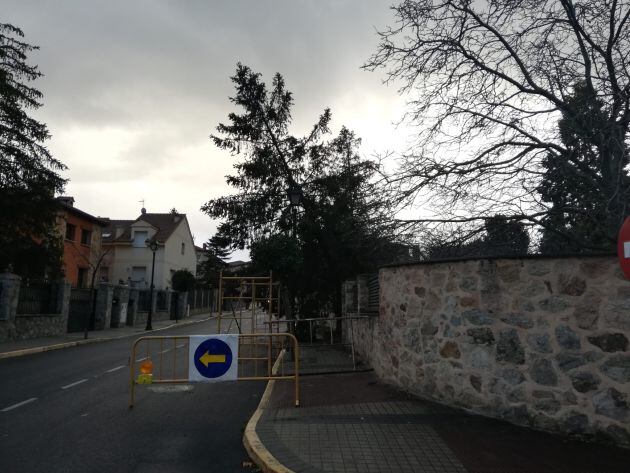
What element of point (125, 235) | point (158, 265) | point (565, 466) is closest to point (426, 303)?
point (565, 466)

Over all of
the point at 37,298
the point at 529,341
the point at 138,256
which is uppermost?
the point at 138,256

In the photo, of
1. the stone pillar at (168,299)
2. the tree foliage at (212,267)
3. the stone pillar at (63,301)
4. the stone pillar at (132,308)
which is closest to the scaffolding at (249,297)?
the stone pillar at (63,301)

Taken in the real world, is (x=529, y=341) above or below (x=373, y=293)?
below

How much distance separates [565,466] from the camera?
4629mm

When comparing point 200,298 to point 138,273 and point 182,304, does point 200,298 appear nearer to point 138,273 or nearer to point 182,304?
point 138,273

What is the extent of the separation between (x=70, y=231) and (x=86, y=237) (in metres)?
2.48

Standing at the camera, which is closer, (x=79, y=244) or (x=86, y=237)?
(x=79, y=244)

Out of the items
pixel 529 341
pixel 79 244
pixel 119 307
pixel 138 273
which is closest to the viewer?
pixel 529 341

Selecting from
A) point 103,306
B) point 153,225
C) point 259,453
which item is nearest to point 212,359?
point 259,453

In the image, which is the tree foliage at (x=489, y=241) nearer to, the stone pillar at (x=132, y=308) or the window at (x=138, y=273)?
the stone pillar at (x=132, y=308)

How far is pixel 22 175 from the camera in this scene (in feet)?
67.7

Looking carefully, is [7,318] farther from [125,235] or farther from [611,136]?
[125,235]

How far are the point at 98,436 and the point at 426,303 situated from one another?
16.7 feet

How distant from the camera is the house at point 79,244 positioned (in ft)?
111
